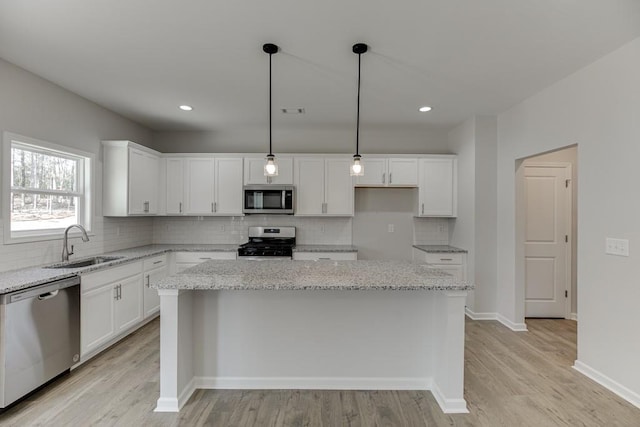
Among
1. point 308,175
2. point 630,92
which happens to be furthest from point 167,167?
point 630,92

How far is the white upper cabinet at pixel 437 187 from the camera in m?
4.63

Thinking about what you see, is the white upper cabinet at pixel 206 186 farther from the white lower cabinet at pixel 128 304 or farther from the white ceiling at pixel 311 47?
the white lower cabinet at pixel 128 304

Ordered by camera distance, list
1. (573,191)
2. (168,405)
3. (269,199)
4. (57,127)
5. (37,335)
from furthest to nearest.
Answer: (269,199), (573,191), (57,127), (37,335), (168,405)

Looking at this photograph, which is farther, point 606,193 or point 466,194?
point 466,194

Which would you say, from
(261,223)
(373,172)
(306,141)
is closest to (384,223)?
(373,172)

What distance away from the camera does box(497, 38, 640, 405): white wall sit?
7.69ft

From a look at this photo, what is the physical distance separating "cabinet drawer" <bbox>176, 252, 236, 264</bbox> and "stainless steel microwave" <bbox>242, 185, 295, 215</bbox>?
669mm

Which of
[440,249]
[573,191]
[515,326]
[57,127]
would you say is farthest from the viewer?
[440,249]

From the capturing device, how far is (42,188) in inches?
122

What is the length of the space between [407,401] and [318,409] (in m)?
0.65

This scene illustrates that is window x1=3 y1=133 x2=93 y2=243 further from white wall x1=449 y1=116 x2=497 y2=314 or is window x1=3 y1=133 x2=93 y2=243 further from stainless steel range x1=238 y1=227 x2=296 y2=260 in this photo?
white wall x1=449 y1=116 x2=497 y2=314

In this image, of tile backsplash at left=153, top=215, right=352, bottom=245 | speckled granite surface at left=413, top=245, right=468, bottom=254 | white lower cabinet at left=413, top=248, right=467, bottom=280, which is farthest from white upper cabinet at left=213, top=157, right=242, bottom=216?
white lower cabinet at left=413, top=248, right=467, bottom=280

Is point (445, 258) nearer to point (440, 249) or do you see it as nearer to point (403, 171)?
point (440, 249)

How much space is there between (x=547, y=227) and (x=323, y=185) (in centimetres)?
302
